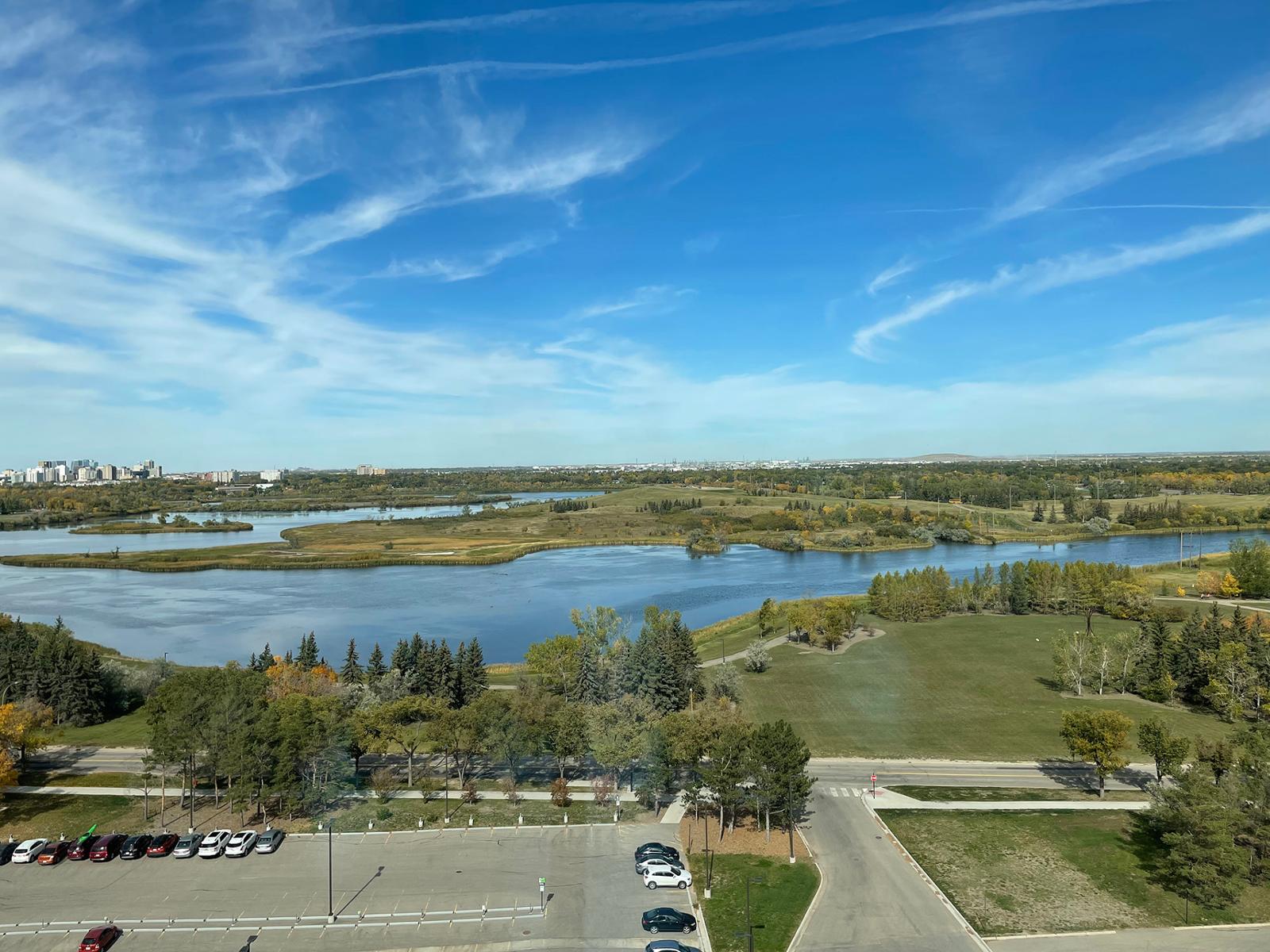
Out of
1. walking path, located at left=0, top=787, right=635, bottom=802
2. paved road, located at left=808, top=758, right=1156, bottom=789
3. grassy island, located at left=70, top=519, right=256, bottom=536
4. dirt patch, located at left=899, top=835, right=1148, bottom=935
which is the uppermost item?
grassy island, located at left=70, top=519, right=256, bottom=536

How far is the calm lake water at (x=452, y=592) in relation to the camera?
54438mm

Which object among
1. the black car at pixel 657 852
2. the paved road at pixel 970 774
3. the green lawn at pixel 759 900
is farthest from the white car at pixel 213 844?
the paved road at pixel 970 774

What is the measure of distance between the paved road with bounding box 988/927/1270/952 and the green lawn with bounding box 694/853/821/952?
4183 mm

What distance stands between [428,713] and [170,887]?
9.07 metres

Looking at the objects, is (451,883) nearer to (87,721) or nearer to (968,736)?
(968,736)

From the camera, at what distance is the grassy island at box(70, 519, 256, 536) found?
120m

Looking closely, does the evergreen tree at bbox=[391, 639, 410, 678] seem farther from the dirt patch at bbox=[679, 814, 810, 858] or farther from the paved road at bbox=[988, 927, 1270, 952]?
the paved road at bbox=[988, 927, 1270, 952]

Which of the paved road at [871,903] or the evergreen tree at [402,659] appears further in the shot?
the evergreen tree at [402,659]

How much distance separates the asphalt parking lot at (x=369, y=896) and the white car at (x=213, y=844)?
0.18 m

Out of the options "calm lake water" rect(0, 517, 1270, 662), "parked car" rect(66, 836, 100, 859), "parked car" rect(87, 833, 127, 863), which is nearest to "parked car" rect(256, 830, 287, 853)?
"parked car" rect(87, 833, 127, 863)

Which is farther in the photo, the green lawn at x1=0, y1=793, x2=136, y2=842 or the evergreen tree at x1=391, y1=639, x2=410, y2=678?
the evergreen tree at x1=391, y1=639, x2=410, y2=678

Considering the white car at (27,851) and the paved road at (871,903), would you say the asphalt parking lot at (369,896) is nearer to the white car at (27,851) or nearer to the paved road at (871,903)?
the white car at (27,851)

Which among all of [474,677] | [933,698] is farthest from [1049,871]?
[474,677]

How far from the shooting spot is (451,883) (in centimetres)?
1839
